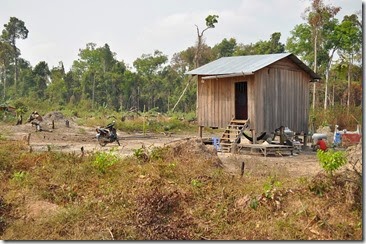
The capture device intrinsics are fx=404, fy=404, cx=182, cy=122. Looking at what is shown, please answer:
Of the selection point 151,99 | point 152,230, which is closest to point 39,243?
point 152,230

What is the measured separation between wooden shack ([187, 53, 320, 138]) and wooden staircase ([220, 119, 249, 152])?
285 mm

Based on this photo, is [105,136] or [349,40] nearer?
[105,136]

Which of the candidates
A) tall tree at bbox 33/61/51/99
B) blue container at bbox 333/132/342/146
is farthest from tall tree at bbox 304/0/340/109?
tall tree at bbox 33/61/51/99

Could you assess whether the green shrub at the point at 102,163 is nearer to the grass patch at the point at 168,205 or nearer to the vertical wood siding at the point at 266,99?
→ the grass patch at the point at 168,205

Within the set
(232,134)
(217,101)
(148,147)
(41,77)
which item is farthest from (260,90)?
(41,77)

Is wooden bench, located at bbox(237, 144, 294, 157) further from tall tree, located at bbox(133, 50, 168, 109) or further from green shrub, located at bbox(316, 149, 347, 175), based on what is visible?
tall tree, located at bbox(133, 50, 168, 109)

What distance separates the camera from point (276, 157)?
14203 mm

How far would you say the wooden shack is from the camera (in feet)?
50.0

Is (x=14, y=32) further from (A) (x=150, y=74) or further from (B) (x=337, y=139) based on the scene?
(B) (x=337, y=139)

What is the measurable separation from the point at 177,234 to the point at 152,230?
16.0 inches

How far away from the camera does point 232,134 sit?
15633 millimetres

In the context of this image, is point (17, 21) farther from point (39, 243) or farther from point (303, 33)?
point (39, 243)

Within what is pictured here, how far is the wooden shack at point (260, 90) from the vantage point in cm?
1523

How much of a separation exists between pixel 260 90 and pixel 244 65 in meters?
1.24
